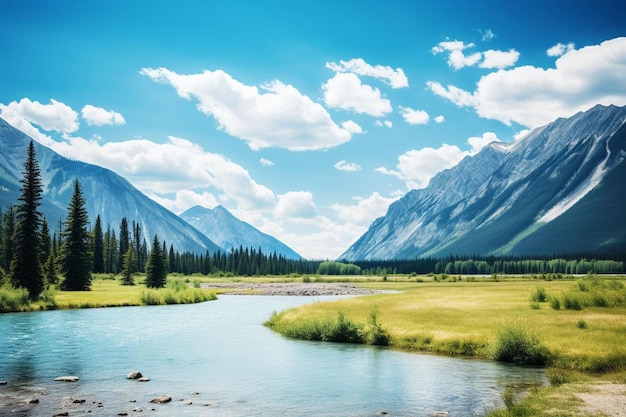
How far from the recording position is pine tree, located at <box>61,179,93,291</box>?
97500 millimetres

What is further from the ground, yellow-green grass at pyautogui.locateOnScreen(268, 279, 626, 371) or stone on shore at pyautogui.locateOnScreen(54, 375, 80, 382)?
yellow-green grass at pyautogui.locateOnScreen(268, 279, 626, 371)

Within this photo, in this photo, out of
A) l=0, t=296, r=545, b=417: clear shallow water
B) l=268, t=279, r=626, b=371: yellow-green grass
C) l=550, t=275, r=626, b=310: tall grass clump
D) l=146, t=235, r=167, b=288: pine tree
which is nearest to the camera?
l=0, t=296, r=545, b=417: clear shallow water

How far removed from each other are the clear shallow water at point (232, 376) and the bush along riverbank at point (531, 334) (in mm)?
2111

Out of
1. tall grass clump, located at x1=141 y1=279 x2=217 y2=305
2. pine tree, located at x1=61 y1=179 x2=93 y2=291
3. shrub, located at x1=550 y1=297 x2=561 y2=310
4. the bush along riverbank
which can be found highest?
pine tree, located at x1=61 y1=179 x2=93 y2=291

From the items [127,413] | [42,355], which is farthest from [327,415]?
[42,355]

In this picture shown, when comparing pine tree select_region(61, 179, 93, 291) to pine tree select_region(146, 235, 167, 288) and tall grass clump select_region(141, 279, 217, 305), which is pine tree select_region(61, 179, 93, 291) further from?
pine tree select_region(146, 235, 167, 288)

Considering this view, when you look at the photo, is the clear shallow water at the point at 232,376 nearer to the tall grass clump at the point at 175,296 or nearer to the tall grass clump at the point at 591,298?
the tall grass clump at the point at 591,298

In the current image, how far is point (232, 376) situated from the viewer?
33.2 m

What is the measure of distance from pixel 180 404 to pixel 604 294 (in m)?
54.5

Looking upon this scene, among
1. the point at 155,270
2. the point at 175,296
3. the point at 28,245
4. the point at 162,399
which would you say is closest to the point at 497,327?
the point at 162,399

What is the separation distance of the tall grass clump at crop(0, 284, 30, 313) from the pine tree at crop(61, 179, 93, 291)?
22722mm

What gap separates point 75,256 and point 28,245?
1738 cm

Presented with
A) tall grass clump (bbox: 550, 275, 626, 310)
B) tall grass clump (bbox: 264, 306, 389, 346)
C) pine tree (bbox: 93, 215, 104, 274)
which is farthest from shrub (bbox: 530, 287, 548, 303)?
pine tree (bbox: 93, 215, 104, 274)

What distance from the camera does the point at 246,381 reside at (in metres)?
31.9
